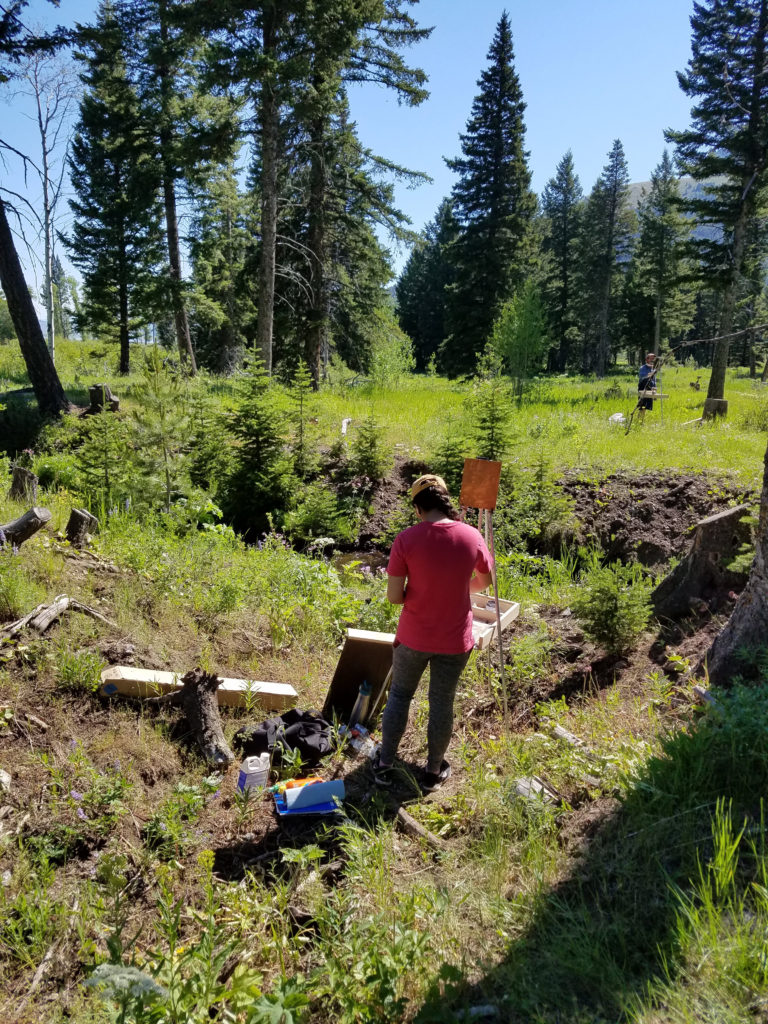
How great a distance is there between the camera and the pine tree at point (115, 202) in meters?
18.7

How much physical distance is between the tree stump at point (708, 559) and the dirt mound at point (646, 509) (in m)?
2.41

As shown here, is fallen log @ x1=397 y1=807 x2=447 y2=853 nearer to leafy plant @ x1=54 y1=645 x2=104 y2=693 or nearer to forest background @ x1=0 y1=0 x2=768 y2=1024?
forest background @ x1=0 y1=0 x2=768 y2=1024

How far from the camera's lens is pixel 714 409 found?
15.3 meters

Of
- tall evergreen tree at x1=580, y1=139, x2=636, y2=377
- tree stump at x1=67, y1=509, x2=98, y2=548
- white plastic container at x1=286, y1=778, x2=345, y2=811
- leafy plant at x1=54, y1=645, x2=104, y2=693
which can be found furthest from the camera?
tall evergreen tree at x1=580, y1=139, x2=636, y2=377

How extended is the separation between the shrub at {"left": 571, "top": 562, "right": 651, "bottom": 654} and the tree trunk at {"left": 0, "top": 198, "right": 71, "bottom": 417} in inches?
481

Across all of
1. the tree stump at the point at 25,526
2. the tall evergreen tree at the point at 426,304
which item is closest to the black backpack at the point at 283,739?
the tree stump at the point at 25,526

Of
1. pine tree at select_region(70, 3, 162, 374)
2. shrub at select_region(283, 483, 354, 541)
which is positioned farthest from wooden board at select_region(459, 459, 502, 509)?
pine tree at select_region(70, 3, 162, 374)

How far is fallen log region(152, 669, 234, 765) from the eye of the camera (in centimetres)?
373

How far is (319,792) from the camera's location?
11.4 feet

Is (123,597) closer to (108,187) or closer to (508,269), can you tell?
(108,187)

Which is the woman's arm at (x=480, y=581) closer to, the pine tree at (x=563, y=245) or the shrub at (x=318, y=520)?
the shrub at (x=318, y=520)

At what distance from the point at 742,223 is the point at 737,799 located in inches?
796

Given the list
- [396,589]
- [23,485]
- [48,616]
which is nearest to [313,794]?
[396,589]

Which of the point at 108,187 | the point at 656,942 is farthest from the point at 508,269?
the point at 656,942
